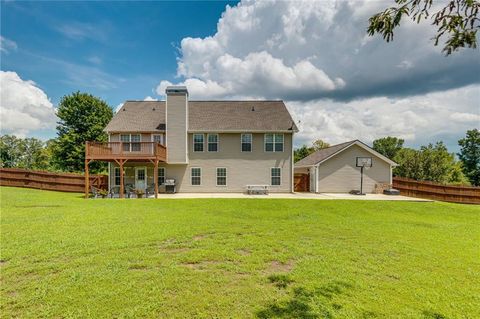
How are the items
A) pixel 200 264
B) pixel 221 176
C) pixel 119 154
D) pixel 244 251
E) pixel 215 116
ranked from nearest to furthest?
1. pixel 200 264
2. pixel 244 251
3. pixel 119 154
4. pixel 221 176
5. pixel 215 116

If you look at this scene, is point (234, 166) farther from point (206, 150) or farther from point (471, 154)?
point (471, 154)

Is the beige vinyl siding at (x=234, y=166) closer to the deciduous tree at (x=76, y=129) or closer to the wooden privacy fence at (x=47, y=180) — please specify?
the wooden privacy fence at (x=47, y=180)

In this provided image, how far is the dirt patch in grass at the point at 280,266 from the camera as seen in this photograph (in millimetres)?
4676

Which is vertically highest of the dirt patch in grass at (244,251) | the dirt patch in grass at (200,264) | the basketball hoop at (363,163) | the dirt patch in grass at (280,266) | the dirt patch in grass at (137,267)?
the basketball hoop at (363,163)

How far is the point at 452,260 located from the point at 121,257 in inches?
276

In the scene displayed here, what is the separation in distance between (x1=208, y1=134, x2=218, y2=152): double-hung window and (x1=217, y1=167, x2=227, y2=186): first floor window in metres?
1.65

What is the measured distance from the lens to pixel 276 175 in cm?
2056

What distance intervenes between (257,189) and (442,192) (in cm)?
1364

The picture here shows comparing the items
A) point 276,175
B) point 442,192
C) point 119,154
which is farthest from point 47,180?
point 442,192

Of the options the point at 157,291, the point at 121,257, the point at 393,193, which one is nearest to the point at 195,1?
the point at 121,257

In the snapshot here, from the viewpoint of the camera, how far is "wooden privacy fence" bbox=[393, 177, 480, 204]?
1777 cm

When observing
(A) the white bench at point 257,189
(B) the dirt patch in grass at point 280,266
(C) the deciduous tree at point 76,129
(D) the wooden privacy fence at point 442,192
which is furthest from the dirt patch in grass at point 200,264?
(C) the deciduous tree at point 76,129

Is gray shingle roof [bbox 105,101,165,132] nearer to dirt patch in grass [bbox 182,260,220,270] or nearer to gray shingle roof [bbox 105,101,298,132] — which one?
gray shingle roof [bbox 105,101,298,132]

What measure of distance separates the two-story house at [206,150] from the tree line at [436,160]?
418 inches
